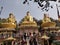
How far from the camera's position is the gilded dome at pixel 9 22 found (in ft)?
38.7

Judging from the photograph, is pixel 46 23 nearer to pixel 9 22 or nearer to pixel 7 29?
pixel 9 22

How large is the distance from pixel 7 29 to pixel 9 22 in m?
1.22

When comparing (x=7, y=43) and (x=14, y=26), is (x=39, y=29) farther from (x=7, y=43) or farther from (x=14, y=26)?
(x=7, y=43)

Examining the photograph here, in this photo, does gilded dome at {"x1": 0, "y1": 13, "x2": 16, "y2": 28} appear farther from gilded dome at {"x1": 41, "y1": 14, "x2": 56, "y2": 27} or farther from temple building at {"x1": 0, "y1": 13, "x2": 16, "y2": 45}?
gilded dome at {"x1": 41, "y1": 14, "x2": 56, "y2": 27}

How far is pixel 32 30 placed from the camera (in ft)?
36.7

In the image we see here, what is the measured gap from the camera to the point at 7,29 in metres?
11.2

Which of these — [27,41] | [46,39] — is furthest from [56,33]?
[27,41]

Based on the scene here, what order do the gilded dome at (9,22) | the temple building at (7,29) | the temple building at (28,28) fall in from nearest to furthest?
the temple building at (7,29) < the temple building at (28,28) < the gilded dome at (9,22)

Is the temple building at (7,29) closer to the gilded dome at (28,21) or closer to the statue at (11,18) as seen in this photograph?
the statue at (11,18)

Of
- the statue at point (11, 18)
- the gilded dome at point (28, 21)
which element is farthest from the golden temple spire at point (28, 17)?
the statue at point (11, 18)

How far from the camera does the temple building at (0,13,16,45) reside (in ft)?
34.1

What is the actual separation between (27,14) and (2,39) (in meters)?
2.72

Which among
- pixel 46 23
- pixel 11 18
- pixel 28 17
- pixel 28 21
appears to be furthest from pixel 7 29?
pixel 46 23

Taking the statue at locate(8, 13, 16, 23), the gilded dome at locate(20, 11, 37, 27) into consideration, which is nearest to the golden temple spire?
the gilded dome at locate(20, 11, 37, 27)
